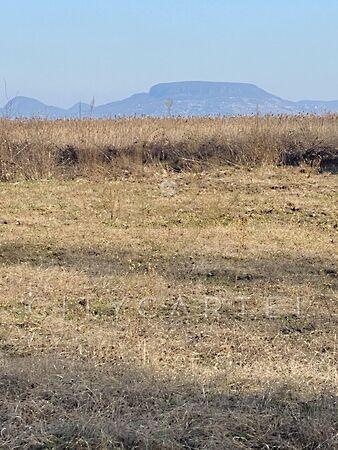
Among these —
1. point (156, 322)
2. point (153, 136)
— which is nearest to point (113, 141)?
point (153, 136)

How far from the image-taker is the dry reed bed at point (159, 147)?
9.73 metres

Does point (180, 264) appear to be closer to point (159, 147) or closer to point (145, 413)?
point (145, 413)

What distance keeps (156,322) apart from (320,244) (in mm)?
2359

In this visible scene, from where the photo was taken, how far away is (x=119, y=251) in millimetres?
5328

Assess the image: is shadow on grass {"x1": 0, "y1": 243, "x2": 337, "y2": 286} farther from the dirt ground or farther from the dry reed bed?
the dry reed bed

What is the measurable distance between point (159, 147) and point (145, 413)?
7888 millimetres

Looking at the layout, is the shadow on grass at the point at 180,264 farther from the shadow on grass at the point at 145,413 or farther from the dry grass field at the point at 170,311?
the shadow on grass at the point at 145,413

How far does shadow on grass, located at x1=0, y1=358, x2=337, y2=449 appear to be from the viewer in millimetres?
2463

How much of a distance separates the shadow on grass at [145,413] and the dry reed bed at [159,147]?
6.79 metres

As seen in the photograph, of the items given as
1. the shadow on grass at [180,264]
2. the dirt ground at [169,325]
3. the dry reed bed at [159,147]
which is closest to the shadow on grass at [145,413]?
the dirt ground at [169,325]

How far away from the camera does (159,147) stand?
10.3 metres

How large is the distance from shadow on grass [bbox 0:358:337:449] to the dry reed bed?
6787 mm

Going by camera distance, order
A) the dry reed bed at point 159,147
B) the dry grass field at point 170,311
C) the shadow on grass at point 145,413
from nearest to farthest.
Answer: the shadow on grass at point 145,413, the dry grass field at point 170,311, the dry reed bed at point 159,147

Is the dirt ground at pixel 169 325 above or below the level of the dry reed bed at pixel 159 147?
below
